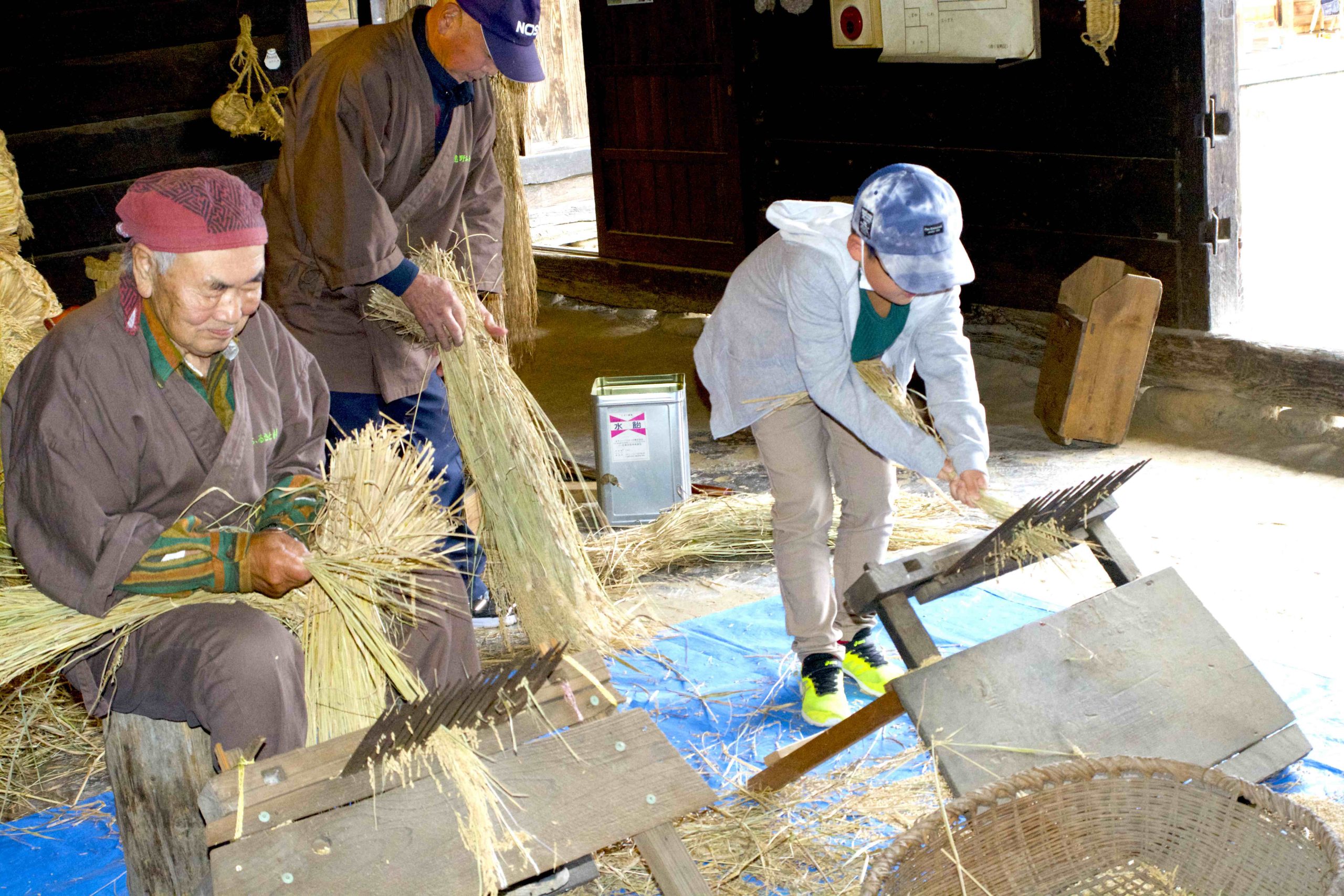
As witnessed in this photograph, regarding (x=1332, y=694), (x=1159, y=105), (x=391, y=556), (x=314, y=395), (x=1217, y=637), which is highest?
(x=1159, y=105)

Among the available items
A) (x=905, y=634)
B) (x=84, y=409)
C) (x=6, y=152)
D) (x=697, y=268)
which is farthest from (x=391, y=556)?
(x=697, y=268)

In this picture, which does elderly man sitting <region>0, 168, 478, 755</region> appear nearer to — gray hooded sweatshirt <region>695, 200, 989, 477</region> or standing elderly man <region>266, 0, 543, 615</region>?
standing elderly man <region>266, 0, 543, 615</region>

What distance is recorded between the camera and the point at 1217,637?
2.42 metres

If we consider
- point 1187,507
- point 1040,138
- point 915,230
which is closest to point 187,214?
point 915,230

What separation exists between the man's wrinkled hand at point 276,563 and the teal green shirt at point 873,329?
1.20 m

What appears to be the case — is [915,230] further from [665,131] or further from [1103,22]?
[665,131]

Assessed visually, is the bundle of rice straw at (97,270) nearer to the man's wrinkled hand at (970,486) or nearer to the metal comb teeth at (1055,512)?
the man's wrinkled hand at (970,486)

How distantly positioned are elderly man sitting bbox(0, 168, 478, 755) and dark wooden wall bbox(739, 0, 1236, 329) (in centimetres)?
359

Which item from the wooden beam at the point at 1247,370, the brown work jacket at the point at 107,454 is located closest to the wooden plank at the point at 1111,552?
the brown work jacket at the point at 107,454

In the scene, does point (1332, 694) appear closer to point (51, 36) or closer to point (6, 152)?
point (6, 152)

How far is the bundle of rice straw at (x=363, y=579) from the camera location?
6.55 feet

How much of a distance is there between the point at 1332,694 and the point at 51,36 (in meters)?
4.64

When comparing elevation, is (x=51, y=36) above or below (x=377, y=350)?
above

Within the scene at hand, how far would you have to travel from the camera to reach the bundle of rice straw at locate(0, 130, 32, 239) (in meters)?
4.00
